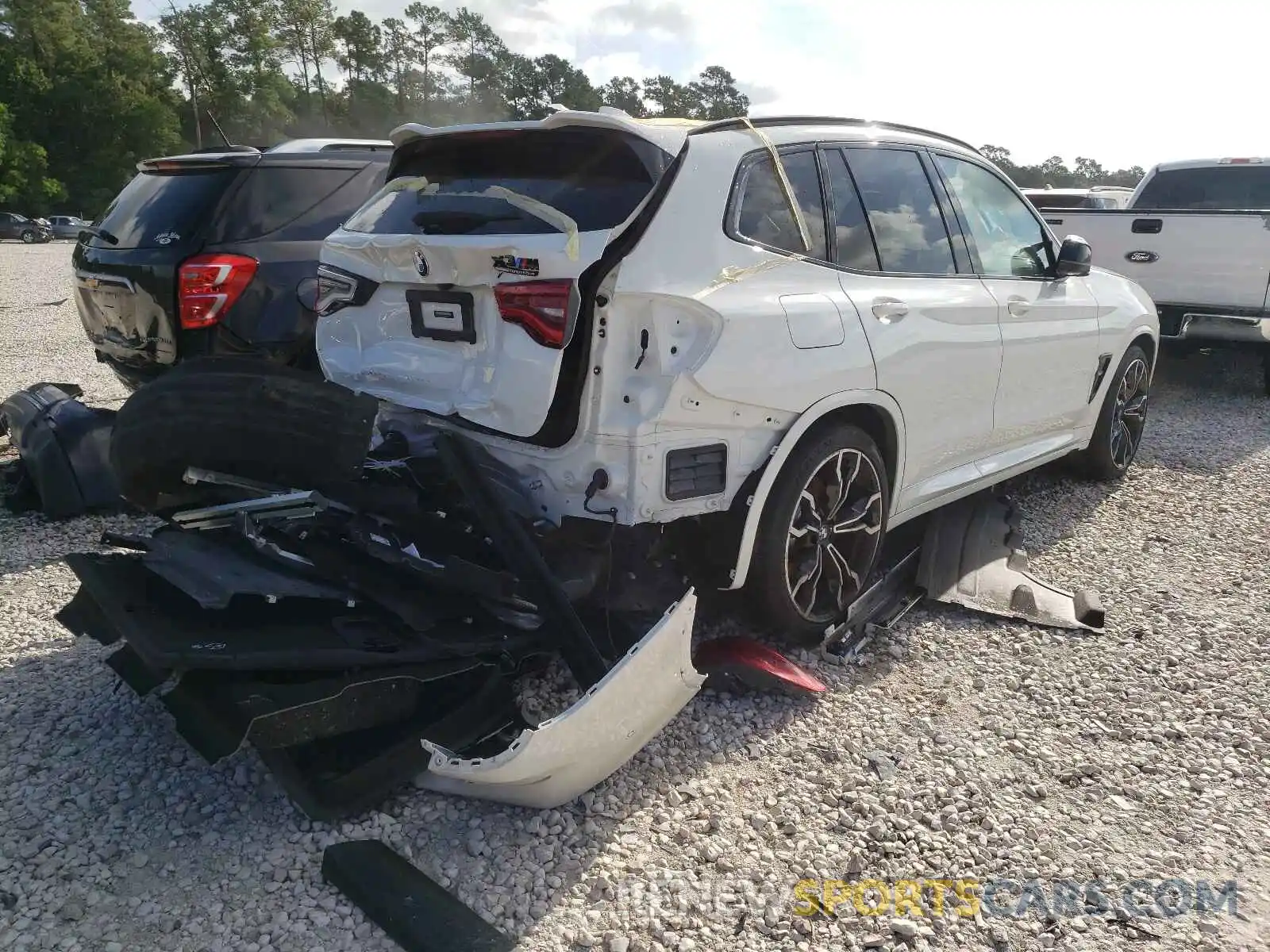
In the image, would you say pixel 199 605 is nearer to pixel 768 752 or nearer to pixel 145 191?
pixel 768 752

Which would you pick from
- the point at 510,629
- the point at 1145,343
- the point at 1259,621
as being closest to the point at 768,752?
the point at 510,629

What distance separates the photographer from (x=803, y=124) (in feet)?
12.2

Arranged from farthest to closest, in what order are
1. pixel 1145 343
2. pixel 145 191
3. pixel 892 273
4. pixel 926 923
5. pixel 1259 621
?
pixel 1145 343 → pixel 145 191 → pixel 1259 621 → pixel 892 273 → pixel 926 923

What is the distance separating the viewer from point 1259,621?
417 cm

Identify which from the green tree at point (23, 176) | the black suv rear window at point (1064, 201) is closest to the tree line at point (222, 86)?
the green tree at point (23, 176)

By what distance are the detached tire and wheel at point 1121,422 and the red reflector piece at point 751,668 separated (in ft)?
10.8

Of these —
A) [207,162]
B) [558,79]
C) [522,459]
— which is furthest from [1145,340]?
[558,79]

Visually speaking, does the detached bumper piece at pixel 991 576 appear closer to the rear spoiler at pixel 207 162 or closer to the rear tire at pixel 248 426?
the rear tire at pixel 248 426

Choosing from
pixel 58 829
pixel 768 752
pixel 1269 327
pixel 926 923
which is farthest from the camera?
pixel 1269 327

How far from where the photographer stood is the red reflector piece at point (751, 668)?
3.44 m

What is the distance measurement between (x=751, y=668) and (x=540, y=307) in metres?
1.51

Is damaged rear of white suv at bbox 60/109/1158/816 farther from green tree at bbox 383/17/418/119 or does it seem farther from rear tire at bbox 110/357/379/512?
green tree at bbox 383/17/418/119

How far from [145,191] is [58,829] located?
412cm

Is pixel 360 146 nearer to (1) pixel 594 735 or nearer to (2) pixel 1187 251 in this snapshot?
(1) pixel 594 735
